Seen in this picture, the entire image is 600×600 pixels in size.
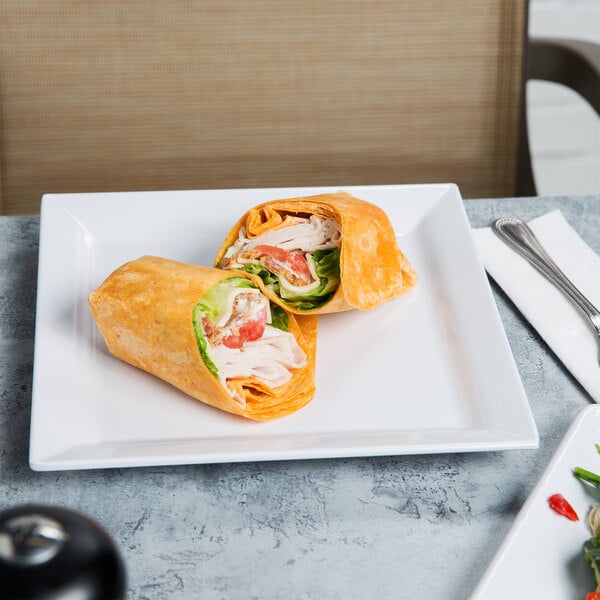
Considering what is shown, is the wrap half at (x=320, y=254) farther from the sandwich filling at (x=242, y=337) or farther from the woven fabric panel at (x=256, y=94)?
the woven fabric panel at (x=256, y=94)

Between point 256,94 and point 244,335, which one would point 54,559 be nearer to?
point 244,335

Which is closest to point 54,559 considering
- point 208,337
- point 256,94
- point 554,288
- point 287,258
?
point 208,337

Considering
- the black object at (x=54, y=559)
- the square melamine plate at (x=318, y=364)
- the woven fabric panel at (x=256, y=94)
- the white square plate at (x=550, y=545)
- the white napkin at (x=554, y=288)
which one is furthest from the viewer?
the woven fabric panel at (x=256, y=94)

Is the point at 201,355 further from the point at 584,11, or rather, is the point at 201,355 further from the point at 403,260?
the point at 584,11

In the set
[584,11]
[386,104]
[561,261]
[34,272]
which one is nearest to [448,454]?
[561,261]

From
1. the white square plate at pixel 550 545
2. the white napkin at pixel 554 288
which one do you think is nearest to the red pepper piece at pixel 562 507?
the white square plate at pixel 550 545

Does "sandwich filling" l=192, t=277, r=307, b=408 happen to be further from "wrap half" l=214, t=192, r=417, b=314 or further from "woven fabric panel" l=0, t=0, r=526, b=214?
"woven fabric panel" l=0, t=0, r=526, b=214
